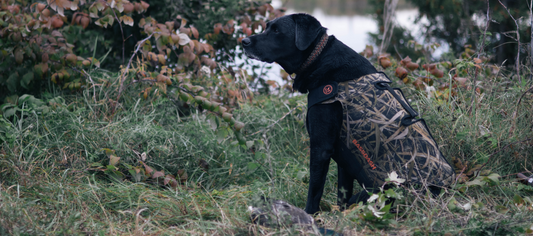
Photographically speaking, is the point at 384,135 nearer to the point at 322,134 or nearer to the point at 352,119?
the point at 352,119

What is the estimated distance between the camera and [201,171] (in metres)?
3.01

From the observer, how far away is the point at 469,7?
20.3 feet

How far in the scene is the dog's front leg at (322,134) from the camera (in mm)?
2168

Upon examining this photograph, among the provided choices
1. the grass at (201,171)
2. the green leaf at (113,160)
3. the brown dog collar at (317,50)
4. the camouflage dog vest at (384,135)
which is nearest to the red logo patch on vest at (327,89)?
the camouflage dog vest at (384,135)

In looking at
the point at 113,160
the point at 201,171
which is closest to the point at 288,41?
the point at 201,171

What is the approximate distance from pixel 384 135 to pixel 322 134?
1.07 ft

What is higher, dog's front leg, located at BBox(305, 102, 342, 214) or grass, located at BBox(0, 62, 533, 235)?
dog's front leg, located at BBox(305, 102, 342, 214)

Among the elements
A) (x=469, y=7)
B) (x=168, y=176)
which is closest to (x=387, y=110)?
(x=168, y=176)

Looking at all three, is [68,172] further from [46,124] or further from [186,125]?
[186,125]

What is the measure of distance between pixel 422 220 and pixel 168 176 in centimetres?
160

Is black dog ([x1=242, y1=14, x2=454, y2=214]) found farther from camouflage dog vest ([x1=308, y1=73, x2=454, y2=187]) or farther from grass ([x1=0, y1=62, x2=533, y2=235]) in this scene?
grass ([x1=0, y1=62, x2=533, y2=235])

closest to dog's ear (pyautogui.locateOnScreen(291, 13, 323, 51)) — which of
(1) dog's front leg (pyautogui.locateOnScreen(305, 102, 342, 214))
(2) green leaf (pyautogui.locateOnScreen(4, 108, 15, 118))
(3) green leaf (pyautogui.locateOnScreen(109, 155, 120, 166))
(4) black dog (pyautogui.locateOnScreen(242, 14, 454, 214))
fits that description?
(4) black dog (pyautogui.locateOnScreen(242, 14, 454, 214))

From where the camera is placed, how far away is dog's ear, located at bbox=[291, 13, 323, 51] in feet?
7.54

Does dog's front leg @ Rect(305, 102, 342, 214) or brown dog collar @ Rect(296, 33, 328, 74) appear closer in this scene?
dog's front leg @ Rect(305, 102, 342, 214)
